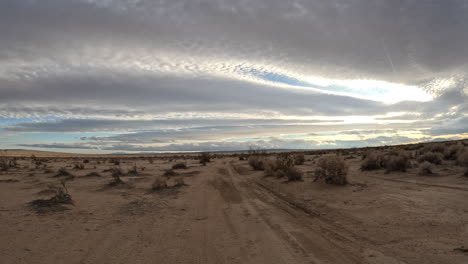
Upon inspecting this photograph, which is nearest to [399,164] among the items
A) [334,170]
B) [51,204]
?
[334,170]

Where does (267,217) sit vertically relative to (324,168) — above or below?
below

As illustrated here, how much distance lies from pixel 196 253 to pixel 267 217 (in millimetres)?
3067

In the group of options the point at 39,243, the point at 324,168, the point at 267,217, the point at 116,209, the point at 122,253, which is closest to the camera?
the point at 122,253

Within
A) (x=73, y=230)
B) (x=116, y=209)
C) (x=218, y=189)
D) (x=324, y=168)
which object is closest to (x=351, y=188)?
(x=324, y=168)

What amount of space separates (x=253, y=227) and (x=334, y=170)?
22.8 ft

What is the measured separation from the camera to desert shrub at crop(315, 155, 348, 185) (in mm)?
12547

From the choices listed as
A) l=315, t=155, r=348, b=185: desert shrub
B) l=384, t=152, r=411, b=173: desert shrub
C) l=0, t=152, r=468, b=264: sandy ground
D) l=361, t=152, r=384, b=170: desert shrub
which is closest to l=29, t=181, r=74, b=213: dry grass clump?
l=0, t=152, r=468, b=264: sandy ground

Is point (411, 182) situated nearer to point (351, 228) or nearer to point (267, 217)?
point (351, 228)

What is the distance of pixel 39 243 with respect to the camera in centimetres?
590

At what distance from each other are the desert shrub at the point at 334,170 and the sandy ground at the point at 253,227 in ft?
2.78

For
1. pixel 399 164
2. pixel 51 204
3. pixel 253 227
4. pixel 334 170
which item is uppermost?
pixel 399 164

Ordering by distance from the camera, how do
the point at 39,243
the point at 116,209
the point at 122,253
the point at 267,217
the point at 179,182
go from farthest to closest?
the point at 179,182 → the point at 116,209 → the point at 267,217 → the point at 39,243 → the point at 122,253

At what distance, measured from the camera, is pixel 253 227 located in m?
7.15

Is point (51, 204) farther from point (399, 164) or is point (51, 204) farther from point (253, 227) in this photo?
point (399, 164)
